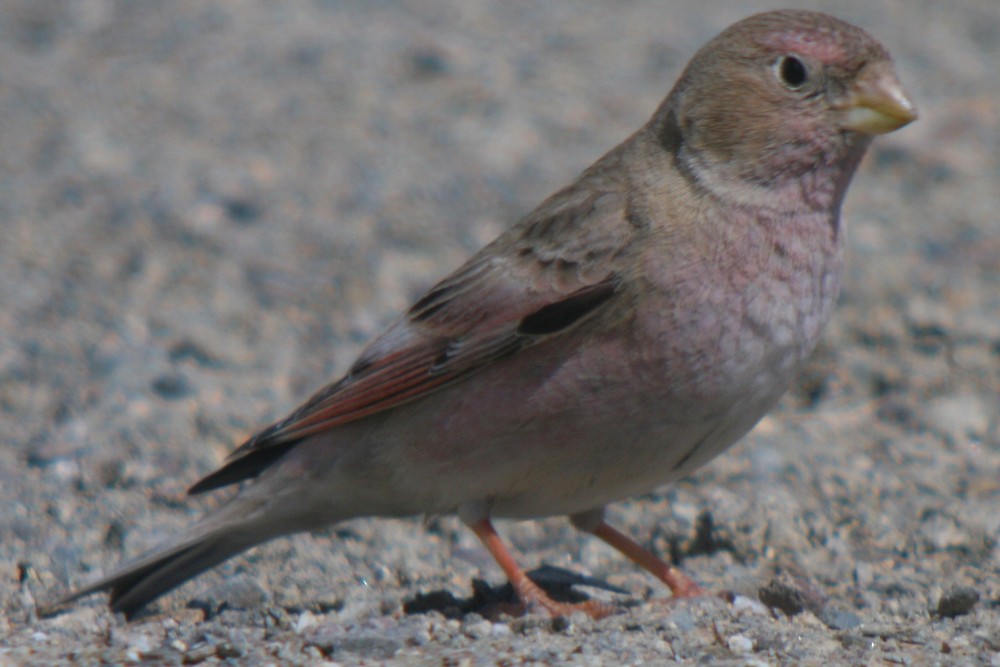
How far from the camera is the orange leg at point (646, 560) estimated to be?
15.8 ft

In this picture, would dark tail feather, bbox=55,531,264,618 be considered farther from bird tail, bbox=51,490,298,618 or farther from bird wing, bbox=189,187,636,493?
bird wing, bbox=189,187,636,493

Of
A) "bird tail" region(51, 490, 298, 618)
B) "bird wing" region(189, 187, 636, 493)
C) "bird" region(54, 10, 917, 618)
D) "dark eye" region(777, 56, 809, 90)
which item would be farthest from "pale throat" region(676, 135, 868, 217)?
"bird tail" region(51, 490, 298, 618)

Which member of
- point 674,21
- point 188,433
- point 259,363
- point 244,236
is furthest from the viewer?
point 674,21

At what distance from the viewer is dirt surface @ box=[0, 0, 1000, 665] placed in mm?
4547

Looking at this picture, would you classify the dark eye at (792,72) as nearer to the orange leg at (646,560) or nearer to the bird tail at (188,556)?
the orange leg at (646,560)

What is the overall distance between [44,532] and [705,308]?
2.66 meters

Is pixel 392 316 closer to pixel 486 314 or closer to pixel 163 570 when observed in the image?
pixel 486 314

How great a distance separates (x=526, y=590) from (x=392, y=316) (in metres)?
2.89

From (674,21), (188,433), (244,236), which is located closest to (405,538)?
(188,433)

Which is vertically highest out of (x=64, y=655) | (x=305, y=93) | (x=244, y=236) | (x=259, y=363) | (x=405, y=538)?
(x=305, y=93)

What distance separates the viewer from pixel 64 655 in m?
4.13

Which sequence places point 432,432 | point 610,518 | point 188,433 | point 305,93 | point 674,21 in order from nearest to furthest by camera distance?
1. point 432,432
2. point 610,518
3. point 188,433
4. point 305,93
5. point 674,21

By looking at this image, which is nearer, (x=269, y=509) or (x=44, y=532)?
(x=269, y=509)

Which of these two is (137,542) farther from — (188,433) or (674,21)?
(674,21)
